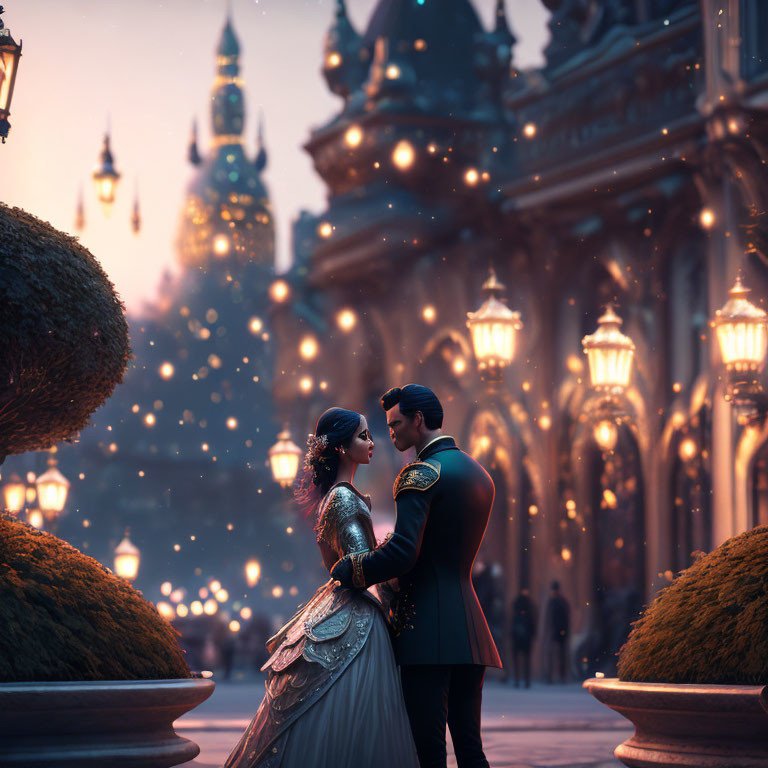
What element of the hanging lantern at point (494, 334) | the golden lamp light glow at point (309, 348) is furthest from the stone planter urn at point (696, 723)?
the golden lamp light glow at point (309, 348)

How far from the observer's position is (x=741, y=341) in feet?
44.0

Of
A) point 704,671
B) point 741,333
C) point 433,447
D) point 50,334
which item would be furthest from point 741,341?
point 50,334

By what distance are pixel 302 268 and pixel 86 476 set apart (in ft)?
57.9

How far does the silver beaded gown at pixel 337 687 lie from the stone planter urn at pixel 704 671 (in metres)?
1.37

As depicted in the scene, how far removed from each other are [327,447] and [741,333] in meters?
9.05

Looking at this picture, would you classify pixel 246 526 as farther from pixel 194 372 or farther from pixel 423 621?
pixel 423 621

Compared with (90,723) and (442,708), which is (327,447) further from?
(90,723)

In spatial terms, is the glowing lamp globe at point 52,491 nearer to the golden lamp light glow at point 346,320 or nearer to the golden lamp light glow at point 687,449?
the golden lamp light glow at point 346,320

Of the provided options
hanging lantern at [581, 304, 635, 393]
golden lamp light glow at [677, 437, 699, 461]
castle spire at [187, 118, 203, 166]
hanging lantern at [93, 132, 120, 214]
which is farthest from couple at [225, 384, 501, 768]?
castle spire at [187, 118, 203, 166]

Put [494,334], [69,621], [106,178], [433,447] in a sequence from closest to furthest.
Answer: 1. [433,447]
2. [69,621]
3. [106,178]
4. [494,334]

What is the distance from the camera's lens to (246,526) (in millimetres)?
39812

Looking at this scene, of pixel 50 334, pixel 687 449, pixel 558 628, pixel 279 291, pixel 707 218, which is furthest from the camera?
pixel 279 291

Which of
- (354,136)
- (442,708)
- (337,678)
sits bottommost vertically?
(442,708)

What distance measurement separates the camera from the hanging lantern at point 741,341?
13383 millimetres
